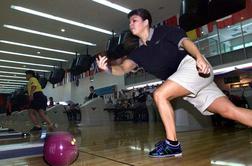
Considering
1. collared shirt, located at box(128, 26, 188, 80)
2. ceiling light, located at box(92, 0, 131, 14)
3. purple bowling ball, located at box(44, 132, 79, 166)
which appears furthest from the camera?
ceiling light, located at box(92, 0, 131, 14)

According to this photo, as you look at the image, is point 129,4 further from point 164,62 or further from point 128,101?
point 164,62

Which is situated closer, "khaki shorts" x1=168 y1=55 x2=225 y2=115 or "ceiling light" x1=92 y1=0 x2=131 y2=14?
"khaki shorts" x1=168 y1=55 x2=225 y2=115

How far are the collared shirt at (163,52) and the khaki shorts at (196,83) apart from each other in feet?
0.30

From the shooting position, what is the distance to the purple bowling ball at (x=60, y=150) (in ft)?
5.31

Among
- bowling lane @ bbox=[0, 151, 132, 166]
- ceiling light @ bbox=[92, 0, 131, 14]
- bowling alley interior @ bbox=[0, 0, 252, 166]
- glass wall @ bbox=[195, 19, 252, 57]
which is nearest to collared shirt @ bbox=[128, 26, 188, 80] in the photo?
bowling alley interior @ bbox=[0, 0, 252, 166]

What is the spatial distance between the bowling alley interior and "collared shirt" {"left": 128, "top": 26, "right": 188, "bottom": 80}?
0.28 feet

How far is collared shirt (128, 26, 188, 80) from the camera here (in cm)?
197

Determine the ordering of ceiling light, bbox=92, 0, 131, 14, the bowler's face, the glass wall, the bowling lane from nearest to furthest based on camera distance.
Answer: the bowling lane < the bowler's face < ceiling light, bbox=92, 0, 131, 14 < the glass wall

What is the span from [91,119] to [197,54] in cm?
669

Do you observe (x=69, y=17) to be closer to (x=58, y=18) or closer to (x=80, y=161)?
(x=58, y=18)

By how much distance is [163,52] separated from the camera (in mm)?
2006

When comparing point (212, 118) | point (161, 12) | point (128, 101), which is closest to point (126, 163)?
point (212, 118)

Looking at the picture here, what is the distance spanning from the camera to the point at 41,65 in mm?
16109

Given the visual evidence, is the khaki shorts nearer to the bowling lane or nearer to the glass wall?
the bowling lane
